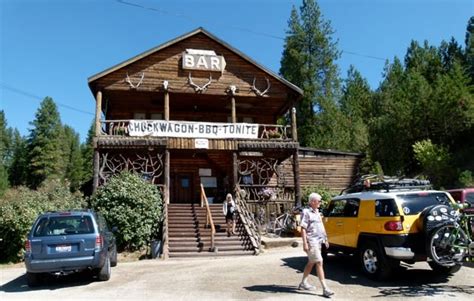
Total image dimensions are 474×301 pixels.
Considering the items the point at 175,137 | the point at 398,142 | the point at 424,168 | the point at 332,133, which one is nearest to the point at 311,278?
the point at 175,137

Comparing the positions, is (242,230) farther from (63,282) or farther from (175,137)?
(63,282)

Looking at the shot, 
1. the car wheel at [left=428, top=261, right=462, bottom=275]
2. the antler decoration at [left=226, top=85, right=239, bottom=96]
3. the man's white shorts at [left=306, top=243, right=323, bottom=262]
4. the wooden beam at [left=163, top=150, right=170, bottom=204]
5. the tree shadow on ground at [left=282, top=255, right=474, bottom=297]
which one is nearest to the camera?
the man's white shorts at [left=306, top=243, right=323, bottom=262]

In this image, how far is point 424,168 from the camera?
26.5 m

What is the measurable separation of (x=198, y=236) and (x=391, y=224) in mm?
9178

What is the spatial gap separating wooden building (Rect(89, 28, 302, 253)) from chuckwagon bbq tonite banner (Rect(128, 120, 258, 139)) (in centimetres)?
4

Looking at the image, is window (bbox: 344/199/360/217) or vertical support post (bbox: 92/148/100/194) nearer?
window (bbox: 344/199/360/217)

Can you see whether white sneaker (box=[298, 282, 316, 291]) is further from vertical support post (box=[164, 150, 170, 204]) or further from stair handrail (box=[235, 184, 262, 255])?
vertical support post (box=[164, 150, 170, 204])

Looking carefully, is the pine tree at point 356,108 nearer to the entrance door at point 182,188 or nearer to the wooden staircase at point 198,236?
the entrance door at point 182,188

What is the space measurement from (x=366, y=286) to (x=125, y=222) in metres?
9.69

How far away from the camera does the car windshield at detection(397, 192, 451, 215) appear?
8.94m

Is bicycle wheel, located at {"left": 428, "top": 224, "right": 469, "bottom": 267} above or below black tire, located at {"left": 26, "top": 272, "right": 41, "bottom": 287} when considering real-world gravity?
above

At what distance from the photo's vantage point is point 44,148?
61375 mm

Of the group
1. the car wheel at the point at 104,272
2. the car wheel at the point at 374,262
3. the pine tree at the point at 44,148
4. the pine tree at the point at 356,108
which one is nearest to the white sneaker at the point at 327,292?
the car wheel at the point at 374,262

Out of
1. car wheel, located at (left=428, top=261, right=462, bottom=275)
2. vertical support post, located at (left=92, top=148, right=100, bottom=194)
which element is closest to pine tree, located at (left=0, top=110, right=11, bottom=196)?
vertical support post, located at (left=92, top=148, right=100, bottom=194)
